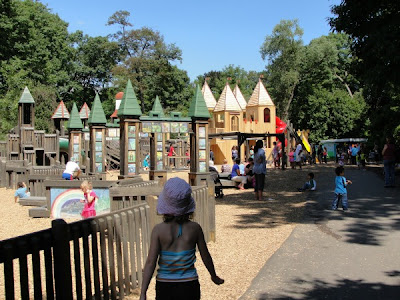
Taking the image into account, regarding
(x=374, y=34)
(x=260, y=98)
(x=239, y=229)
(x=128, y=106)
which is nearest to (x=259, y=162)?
(x=239, y=229)

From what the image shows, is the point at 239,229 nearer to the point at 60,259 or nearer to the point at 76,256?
the point at 76,256

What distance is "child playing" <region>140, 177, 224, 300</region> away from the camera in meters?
3.52

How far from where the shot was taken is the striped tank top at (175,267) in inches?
139

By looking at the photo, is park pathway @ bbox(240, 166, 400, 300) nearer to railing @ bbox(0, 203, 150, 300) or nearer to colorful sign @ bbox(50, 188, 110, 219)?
railing @ bbox(0, 203, 150, 300)

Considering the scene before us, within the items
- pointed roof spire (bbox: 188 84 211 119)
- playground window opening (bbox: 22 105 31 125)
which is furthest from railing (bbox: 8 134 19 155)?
pointed roof spire (bbox: 188 84 211 119)

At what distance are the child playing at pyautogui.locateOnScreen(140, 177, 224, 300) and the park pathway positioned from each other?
2202 millimetres

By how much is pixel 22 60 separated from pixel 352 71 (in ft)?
127

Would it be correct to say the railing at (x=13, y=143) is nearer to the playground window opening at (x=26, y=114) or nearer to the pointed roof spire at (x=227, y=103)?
the playground window opening at (x=26, y=114)

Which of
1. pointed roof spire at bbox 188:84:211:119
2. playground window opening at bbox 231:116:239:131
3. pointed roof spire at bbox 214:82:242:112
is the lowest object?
pointed roof spire at bbox 188:84:211:119

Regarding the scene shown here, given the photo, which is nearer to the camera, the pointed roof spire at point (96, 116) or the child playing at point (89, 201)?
the child playing at point (89, 201)

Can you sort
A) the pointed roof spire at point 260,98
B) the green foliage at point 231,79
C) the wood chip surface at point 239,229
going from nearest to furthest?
the wood chip surface at point 239,229 → the pointed roof spire at point 260,98 → the green foliage at point 231,79

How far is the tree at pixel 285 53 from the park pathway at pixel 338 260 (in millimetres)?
46351

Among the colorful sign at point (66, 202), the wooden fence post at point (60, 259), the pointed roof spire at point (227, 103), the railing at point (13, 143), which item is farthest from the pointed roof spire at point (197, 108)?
the pointed roof spire at point (227, 103)

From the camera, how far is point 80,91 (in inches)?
2394
